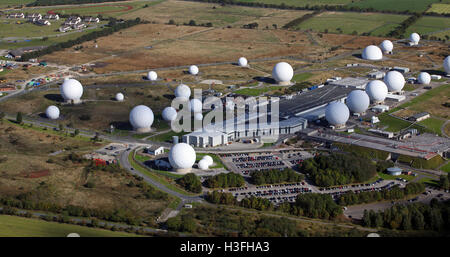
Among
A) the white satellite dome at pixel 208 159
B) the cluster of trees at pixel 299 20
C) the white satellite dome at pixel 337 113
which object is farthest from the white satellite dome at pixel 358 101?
the cluster of trees at pixel 299 20

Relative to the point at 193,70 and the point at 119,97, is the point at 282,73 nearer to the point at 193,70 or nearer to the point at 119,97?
the point at 193,70

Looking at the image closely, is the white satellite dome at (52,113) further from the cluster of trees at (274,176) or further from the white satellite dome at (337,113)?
the white satellite dome at (337,113)

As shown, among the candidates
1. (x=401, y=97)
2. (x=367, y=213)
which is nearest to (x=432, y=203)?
(x=367, y=213)

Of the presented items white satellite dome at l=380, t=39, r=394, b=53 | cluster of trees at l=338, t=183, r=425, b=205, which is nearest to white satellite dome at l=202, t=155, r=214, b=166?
cluster of trees at l=338, t=183, r=425, b=205

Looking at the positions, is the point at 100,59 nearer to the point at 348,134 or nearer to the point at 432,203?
the point at 348,134

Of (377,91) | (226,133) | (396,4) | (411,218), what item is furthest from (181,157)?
(396,4)
